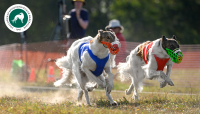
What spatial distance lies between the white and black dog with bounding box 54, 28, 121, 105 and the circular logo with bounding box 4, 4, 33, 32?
2.73 m

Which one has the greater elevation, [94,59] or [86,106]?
[94,59]

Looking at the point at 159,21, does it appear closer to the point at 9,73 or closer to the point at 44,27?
the point at 44,27

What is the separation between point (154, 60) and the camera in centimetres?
602

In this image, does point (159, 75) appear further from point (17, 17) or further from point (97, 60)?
point (17, 17)

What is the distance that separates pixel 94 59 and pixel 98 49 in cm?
23

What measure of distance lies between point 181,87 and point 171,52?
3.78 m

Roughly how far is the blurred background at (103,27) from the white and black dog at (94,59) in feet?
10.5

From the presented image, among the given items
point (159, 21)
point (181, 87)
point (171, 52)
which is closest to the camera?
point (171, 52)

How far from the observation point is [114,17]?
104ft

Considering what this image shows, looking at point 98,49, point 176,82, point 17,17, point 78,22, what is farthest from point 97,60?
point 78,22

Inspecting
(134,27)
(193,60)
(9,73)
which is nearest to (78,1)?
(9,73)

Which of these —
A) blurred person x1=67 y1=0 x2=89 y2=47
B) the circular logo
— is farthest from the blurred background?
the circular logo

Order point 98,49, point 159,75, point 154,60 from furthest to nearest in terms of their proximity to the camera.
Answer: point 154,60 < point 159,75 < point 98,49

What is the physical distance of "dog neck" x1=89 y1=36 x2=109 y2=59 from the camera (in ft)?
17.7
